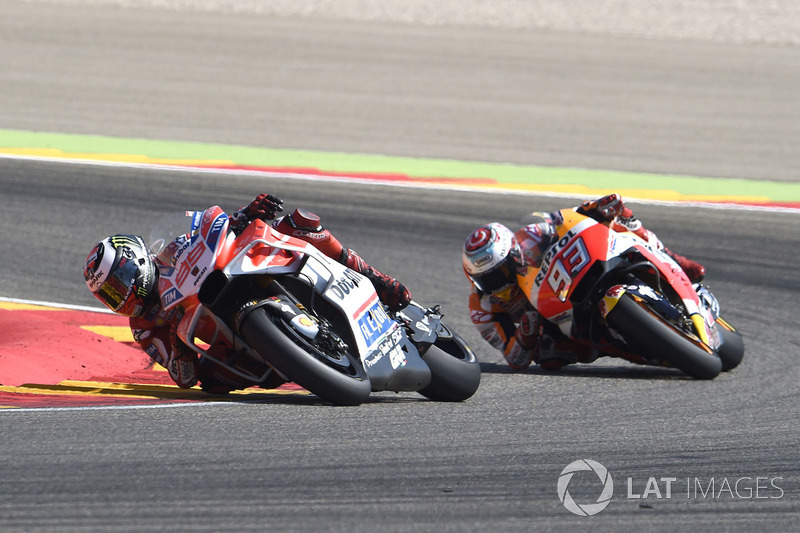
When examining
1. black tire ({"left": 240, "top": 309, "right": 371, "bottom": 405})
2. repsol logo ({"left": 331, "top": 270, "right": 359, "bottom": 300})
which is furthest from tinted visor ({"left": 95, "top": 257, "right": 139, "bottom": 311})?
repsol logo ({"left": 331, "top": 270, "right": 359, "bottom": 300})

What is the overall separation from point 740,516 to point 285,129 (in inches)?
548

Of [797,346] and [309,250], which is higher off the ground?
[309,250]

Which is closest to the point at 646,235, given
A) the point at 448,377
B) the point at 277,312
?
the point at 448,377

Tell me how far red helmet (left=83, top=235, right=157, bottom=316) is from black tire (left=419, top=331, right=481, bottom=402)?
5.61 feet

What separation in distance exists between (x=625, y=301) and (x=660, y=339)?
34 cm

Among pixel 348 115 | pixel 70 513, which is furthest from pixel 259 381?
pixel 348 115

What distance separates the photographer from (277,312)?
640 centimetres

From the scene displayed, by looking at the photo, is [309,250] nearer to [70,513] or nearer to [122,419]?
[122,419]

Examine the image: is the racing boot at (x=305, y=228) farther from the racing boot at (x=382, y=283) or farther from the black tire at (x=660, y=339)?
the black tire at (x=660, y=339)

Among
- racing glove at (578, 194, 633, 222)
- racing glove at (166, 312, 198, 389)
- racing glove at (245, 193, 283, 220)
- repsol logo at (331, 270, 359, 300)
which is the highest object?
racing glove at (245, 193, 283, 220)

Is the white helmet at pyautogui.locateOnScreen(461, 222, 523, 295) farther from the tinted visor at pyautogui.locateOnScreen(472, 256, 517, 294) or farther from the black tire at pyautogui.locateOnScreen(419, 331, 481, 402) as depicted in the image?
the black tire at pyautogui.locateOnScreen(419, 331, 481, 402)

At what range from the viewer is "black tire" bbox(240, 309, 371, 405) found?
20.3 ft

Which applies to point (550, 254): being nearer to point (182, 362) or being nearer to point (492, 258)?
point (492, 258)

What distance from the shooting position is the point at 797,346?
9867mm
